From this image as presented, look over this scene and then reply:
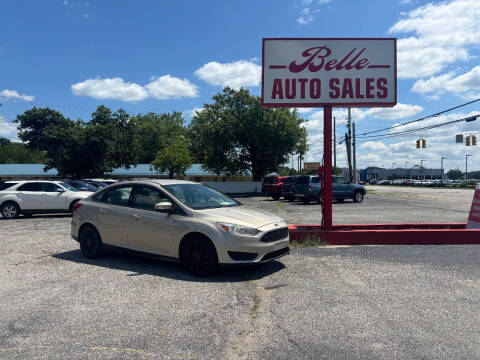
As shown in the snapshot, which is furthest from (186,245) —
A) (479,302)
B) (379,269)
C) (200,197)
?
(479,302)

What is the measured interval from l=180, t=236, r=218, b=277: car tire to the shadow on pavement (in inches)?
4.9

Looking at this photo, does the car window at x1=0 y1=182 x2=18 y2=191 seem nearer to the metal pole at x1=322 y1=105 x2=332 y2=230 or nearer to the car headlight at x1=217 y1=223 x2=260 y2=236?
→ the metal pole at x1=322 y1=105 x2=332 y2=230

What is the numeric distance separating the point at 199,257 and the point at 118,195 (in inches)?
89.2

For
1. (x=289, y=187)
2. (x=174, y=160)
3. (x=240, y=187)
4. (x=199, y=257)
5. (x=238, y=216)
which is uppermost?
(x=174, y=160)

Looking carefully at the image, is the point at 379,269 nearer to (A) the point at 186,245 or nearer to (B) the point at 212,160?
(A) the point at 186,245

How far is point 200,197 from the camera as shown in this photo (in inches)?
275

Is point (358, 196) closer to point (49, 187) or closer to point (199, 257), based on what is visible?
point (49, 187)

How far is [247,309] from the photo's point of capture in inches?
188

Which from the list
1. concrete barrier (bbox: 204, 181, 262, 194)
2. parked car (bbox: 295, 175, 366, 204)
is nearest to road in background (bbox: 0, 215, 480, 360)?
parked car (bbox: 295, 175, 366, 204)

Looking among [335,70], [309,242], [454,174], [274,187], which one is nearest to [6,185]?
[309,242]

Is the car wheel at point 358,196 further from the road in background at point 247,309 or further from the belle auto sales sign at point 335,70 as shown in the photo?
the road in background at point 247,309

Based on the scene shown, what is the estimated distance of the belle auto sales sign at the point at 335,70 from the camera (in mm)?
9984

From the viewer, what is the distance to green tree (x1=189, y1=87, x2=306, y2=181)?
38812mm

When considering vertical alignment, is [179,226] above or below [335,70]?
below
